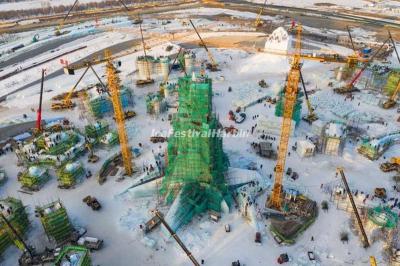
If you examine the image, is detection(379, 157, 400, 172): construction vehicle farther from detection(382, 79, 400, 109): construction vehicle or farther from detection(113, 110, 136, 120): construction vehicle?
detection(113, 110, 136, 120): construction vehicle

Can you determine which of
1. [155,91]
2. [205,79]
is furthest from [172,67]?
[205,79]

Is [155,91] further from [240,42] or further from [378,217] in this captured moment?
[378,217]

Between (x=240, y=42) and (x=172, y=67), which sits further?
(x=240, y=42)

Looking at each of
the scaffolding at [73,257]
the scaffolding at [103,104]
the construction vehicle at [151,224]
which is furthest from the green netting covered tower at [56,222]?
the scaffolding at [103,104]

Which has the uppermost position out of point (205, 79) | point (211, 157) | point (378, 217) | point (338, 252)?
point (205, 79)

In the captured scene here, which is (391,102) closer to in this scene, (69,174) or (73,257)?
(69,174)

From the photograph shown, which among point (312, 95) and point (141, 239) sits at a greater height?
point (312, 95)

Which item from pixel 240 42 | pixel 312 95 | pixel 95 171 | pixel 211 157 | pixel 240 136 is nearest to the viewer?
pixel 211 157
